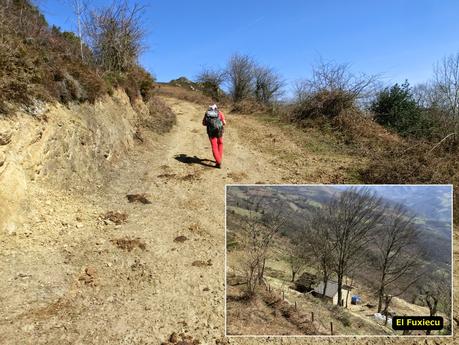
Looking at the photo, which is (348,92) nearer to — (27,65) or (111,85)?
(111,85)

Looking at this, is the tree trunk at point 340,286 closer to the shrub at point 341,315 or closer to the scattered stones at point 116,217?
the shrub at point 341,315

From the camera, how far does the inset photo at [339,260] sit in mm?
2801

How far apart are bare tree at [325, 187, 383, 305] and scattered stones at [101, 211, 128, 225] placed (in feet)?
17.8

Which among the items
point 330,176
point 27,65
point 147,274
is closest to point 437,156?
point 330,176

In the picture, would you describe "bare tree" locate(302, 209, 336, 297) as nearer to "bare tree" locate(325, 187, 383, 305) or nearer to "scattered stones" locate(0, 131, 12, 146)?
"bare tree" locate(325, 187, 383, 305)

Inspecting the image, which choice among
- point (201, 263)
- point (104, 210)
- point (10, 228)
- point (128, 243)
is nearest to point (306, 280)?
point (201, 263)

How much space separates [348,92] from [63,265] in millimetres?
15408

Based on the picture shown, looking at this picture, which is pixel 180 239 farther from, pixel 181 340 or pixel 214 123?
pixel 214 123

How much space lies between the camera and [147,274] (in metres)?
5.83

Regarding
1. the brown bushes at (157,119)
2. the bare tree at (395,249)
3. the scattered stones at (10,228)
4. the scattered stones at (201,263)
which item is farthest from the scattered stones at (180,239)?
the brown bushes at (157,119)

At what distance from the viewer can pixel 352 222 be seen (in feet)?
9.63

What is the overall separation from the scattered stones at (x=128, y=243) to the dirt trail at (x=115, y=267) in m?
0.04

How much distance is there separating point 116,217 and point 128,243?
3.64 ft

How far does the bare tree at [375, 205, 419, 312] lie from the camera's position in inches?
111
